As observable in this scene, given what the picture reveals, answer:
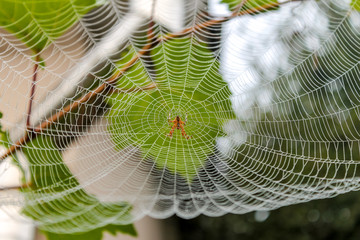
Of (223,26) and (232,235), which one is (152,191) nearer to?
(223,26)

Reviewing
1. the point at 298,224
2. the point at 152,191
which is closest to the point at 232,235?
the point at 298,224

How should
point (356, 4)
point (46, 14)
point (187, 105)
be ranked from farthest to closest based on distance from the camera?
point (187, 105)
point (356, 4)
point (46, 14)

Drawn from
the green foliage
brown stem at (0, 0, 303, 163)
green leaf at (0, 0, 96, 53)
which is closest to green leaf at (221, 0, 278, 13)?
brown stem at (0, 0, 303, 163)

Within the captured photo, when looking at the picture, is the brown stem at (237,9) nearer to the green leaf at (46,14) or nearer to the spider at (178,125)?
the green leaf at (46,14)

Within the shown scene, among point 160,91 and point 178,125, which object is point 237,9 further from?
point 178,125

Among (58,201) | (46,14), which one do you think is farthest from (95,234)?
(46,14)
